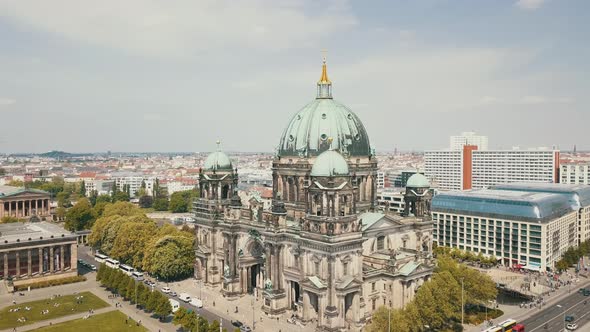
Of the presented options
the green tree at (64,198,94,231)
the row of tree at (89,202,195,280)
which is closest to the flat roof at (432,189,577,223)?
the row of tree at (89,202,195,280)

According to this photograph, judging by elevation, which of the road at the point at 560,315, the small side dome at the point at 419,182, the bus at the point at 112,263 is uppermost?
the small side dome at the point at 419,182

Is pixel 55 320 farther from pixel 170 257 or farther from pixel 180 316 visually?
pixel 170 257

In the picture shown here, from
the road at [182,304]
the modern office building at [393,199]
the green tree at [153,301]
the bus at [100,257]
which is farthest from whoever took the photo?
the modern office building at [393,199]

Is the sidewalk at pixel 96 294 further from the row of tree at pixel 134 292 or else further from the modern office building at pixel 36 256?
the modern office building at pixel 36 256

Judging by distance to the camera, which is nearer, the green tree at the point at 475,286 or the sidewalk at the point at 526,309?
the sidewalk at the point at 526,309

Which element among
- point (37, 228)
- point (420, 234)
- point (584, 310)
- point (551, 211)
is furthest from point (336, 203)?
point (37, 228)

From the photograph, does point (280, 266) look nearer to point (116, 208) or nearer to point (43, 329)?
point (43, 329)

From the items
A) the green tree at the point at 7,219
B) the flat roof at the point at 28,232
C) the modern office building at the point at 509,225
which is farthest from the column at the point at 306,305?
the green tree at the point at 7,219
